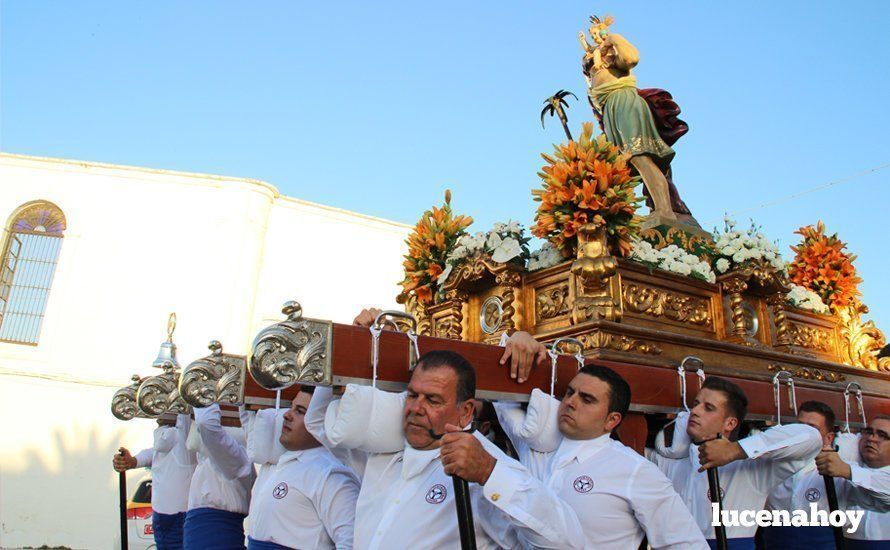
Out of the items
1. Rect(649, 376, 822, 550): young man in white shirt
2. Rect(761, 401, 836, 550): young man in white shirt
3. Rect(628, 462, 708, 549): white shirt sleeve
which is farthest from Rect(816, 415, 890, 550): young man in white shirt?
Rect(628, 462, 708, 549): white shirt sleeve

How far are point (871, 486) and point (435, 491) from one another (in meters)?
2.36

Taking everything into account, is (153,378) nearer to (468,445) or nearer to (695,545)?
(468,445)

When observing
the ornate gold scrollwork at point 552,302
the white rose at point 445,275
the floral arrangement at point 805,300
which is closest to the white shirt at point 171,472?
the white rose at point 445,275

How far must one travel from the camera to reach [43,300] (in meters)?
13.4

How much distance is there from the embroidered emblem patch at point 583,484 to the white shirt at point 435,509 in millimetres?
323

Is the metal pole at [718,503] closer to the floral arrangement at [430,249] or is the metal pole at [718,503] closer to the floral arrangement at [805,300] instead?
the floral arrangement at [430,249]

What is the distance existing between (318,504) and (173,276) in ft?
39.0

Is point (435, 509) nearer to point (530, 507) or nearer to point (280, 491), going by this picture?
point (530, 507)

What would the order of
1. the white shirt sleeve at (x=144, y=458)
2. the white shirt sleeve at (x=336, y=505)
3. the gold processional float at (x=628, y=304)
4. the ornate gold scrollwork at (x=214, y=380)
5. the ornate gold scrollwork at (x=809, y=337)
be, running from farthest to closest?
the white shirt sleeve at (x=144, y=458)
the ornate gold scrollwork at (x=809, y=337)
the gold processional float at (x=628, y=304)
the white shirt sleeve at (x=336, y=505)
the ornate gold scrollwork at (x=214, y=380)

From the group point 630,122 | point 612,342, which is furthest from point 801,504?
point 630,122

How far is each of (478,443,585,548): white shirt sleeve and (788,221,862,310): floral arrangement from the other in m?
4.21

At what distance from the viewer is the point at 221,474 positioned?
405 cm

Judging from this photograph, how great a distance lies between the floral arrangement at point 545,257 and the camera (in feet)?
13.4

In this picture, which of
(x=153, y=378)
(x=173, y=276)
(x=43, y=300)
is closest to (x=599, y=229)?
(x=153, y=378)
